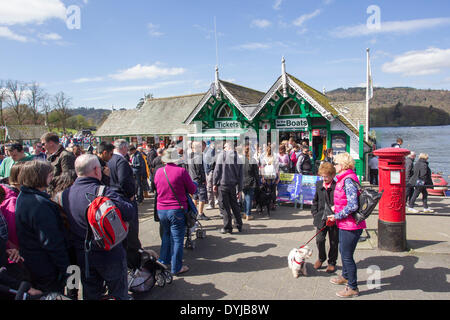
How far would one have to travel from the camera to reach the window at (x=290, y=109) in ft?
42.8

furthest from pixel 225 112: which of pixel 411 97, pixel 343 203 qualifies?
pixel 411 97

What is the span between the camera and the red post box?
16.1ft

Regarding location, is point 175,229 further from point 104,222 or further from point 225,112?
point 225,112

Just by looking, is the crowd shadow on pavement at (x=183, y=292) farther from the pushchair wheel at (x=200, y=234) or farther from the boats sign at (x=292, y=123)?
the boats sign at (x=292, y=123)

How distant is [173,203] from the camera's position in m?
4.36

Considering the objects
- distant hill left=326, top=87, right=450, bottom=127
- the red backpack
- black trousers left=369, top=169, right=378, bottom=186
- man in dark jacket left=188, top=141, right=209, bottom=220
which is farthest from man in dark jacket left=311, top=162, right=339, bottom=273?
distant hill left=326, top=87, right=450, bottom=127

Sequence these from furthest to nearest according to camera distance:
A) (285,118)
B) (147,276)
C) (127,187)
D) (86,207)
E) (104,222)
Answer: (285,118)
(127,187)
(147,276)
(86,207)
(104,222)

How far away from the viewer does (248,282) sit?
413 cm

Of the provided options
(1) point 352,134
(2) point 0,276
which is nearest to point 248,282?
(2) point 0,276

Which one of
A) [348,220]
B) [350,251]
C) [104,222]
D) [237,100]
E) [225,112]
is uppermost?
[237,100]

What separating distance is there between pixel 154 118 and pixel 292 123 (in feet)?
68.2

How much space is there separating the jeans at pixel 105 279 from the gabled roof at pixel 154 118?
964 inches

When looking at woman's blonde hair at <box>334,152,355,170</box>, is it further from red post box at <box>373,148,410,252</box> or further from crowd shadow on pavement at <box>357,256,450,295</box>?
crowd shadow on pavement at <box>357,256,450,295</box>

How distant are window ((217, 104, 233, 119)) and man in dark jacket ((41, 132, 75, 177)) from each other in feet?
34.8
